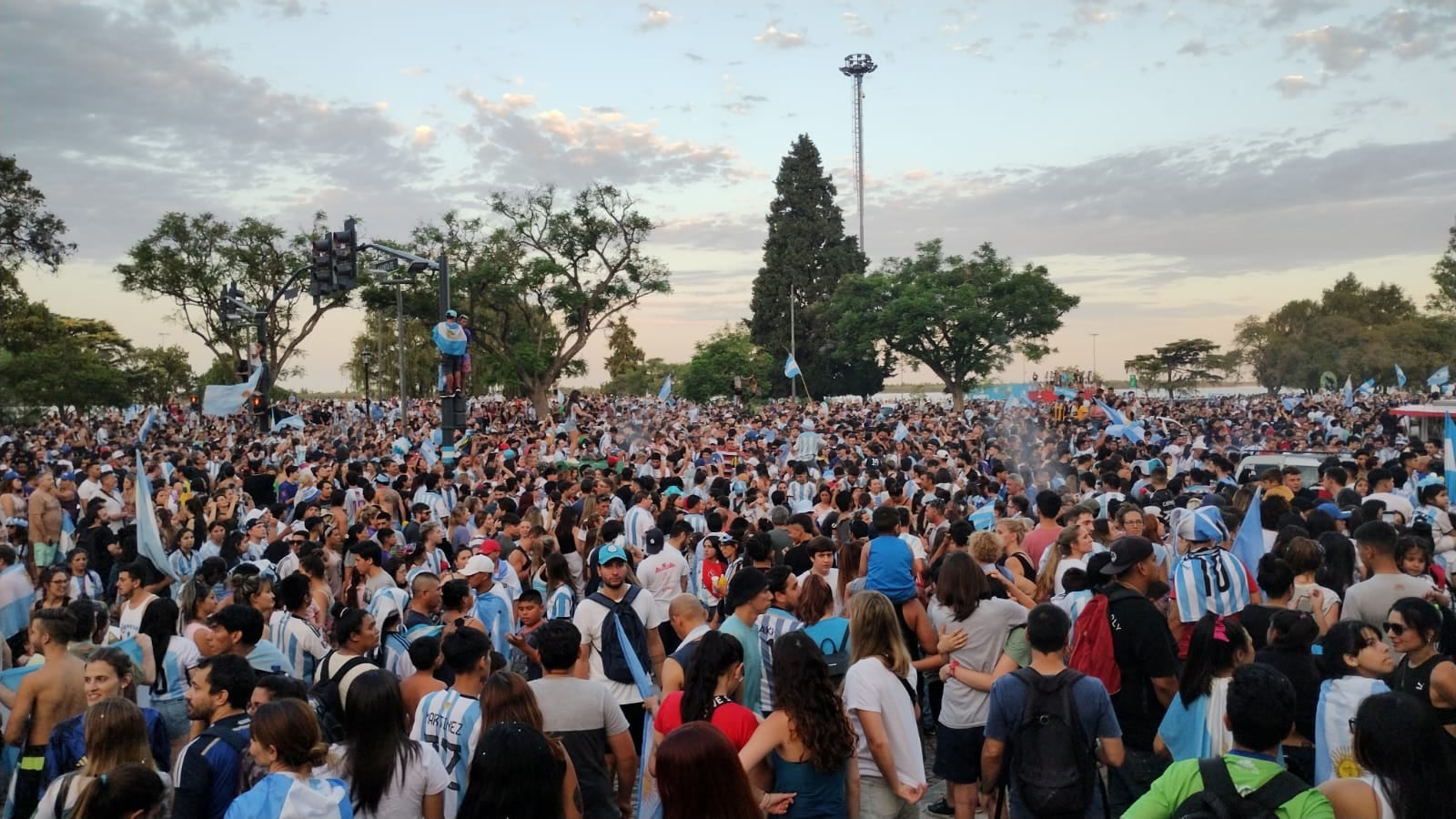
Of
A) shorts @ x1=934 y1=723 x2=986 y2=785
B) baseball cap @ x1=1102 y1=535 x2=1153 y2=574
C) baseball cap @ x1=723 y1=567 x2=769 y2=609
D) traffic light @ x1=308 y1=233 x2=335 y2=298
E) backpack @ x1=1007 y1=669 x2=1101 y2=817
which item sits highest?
traffic light @ x1=308 y1=233 x2=335 y2=298

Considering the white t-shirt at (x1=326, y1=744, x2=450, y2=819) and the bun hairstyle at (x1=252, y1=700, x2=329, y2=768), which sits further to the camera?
the white t-shirt at (x1=326, y1=744, x2=450, y2=819)

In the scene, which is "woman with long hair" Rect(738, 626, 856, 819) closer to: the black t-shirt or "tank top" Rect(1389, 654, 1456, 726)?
the black t-shirt

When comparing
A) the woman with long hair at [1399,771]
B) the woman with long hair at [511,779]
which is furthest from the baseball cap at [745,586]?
the woman with long hair at [1399,771]

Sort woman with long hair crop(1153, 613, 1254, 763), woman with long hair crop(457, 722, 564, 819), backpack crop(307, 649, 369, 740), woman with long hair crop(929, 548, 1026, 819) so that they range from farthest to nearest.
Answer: woman with long hair crop(929, 548, 1026, 819) < backpack crop(307, 649, 369, 740) < woman with long hair crop(1153, 613, 1254, 763) < woman with long hair crop(457, 722, 564, 819)

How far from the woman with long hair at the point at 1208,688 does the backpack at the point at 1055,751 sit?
485 millimetres

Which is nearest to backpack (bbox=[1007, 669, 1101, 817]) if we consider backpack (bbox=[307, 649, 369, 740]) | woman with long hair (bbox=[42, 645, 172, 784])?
backpack (bbox=[307, 649, 369, 740])

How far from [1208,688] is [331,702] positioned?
4.05 metres

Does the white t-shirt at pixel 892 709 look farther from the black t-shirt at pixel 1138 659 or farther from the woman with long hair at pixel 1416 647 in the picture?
the woman with long hair at pixel 1416 647

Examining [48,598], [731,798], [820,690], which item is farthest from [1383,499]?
[48,598]

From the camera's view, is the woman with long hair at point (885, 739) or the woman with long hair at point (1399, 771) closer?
the woman with long hair at point (1399, 771)

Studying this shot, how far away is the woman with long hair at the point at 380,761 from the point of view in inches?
164

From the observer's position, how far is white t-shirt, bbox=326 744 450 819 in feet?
13.7

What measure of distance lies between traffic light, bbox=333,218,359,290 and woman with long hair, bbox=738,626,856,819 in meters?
16.7

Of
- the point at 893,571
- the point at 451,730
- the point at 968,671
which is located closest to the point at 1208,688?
the point at 968,671
